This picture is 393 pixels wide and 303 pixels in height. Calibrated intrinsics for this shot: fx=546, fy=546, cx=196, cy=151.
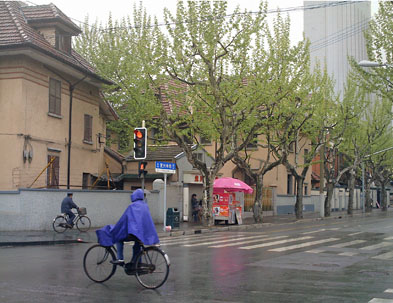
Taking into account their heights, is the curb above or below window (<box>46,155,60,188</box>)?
below

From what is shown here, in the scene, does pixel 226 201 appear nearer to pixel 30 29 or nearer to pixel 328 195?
pixel 30 29

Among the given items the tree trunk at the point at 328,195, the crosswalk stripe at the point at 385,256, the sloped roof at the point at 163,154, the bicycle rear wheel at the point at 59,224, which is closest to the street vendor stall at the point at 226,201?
the sloped roof at the point at 163,154

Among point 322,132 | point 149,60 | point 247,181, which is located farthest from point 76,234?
point 247,181

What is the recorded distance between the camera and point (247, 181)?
46969mm

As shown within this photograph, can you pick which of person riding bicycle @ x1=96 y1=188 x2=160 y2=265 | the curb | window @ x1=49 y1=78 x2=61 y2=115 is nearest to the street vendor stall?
window @ x1=49 y1=78 x2=61 y2=115

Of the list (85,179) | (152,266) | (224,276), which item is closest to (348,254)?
(224,276)

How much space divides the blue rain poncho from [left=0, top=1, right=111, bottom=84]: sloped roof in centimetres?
1553

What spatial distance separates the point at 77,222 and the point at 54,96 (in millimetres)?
6749

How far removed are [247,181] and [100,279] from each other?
3728cm

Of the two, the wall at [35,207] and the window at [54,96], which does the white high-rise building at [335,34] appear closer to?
the window at [54,96]

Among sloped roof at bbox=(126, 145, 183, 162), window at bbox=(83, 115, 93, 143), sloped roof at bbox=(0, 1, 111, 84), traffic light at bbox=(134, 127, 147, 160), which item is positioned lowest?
traffic light at bbox=(134, 127, 147, 160)

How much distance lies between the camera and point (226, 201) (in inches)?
1224

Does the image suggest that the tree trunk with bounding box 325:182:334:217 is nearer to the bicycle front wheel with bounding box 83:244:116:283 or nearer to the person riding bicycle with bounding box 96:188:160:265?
the bicycle front wheel with bounding box 83:244:116:283

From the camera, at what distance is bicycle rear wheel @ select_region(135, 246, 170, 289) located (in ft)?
31.7
